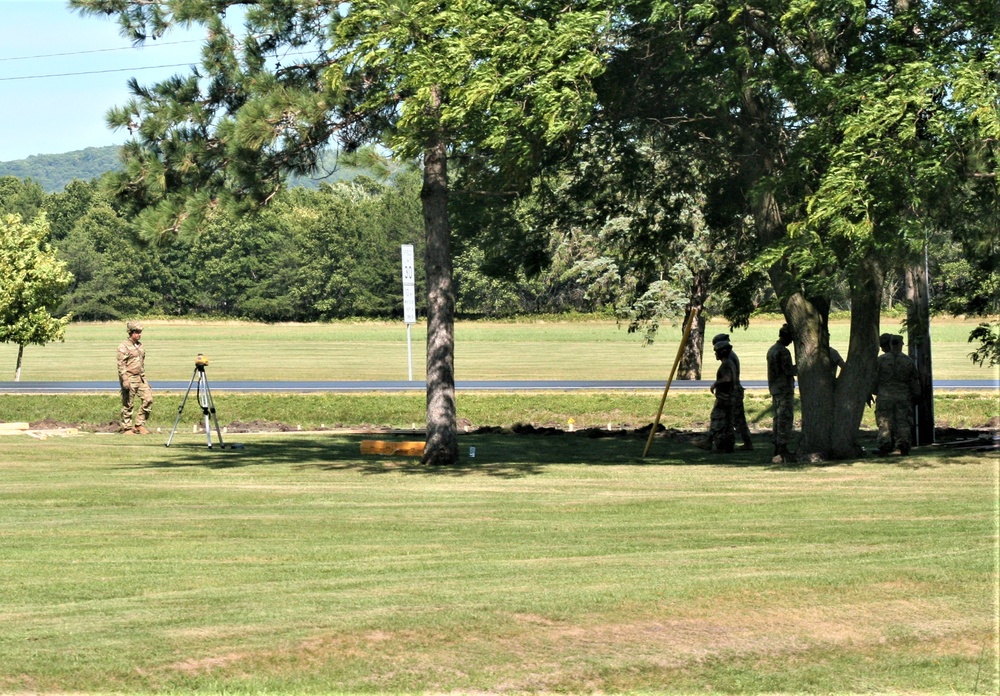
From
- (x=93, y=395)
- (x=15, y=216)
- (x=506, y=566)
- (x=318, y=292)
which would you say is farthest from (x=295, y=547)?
(x=318, y=292)

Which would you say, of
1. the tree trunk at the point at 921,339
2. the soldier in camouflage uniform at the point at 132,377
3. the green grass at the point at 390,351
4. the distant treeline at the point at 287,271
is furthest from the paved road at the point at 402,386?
the distant treeline at the point at 287,271

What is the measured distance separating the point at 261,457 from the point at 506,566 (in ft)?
41.1

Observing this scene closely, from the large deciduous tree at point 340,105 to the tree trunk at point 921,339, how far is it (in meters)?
6.93

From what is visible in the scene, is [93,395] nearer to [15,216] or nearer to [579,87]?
[15,216]

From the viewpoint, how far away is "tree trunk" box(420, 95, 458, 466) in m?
21.5

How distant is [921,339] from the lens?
23.5 metres

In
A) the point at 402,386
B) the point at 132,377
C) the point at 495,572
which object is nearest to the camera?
the point at 495,572

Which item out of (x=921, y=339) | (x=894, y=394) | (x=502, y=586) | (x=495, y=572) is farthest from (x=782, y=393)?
(x=502, y=586)

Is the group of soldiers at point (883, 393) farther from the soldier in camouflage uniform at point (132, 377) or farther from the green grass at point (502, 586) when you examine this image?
the soldier in camouflage uniform at point (132, 377)

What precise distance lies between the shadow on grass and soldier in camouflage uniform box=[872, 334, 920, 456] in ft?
1.60

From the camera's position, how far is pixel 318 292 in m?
125

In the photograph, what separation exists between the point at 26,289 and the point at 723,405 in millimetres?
28291

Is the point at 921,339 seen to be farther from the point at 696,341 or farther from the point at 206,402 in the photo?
the point at 696,341

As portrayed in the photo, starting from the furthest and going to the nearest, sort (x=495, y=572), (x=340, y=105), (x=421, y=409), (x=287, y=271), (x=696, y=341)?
1. (x=287, y=271)
2. (x=696, y=341)
3. (x=421, y=409)
4. (x=340, y=105)
5. (x=495, y=572)
